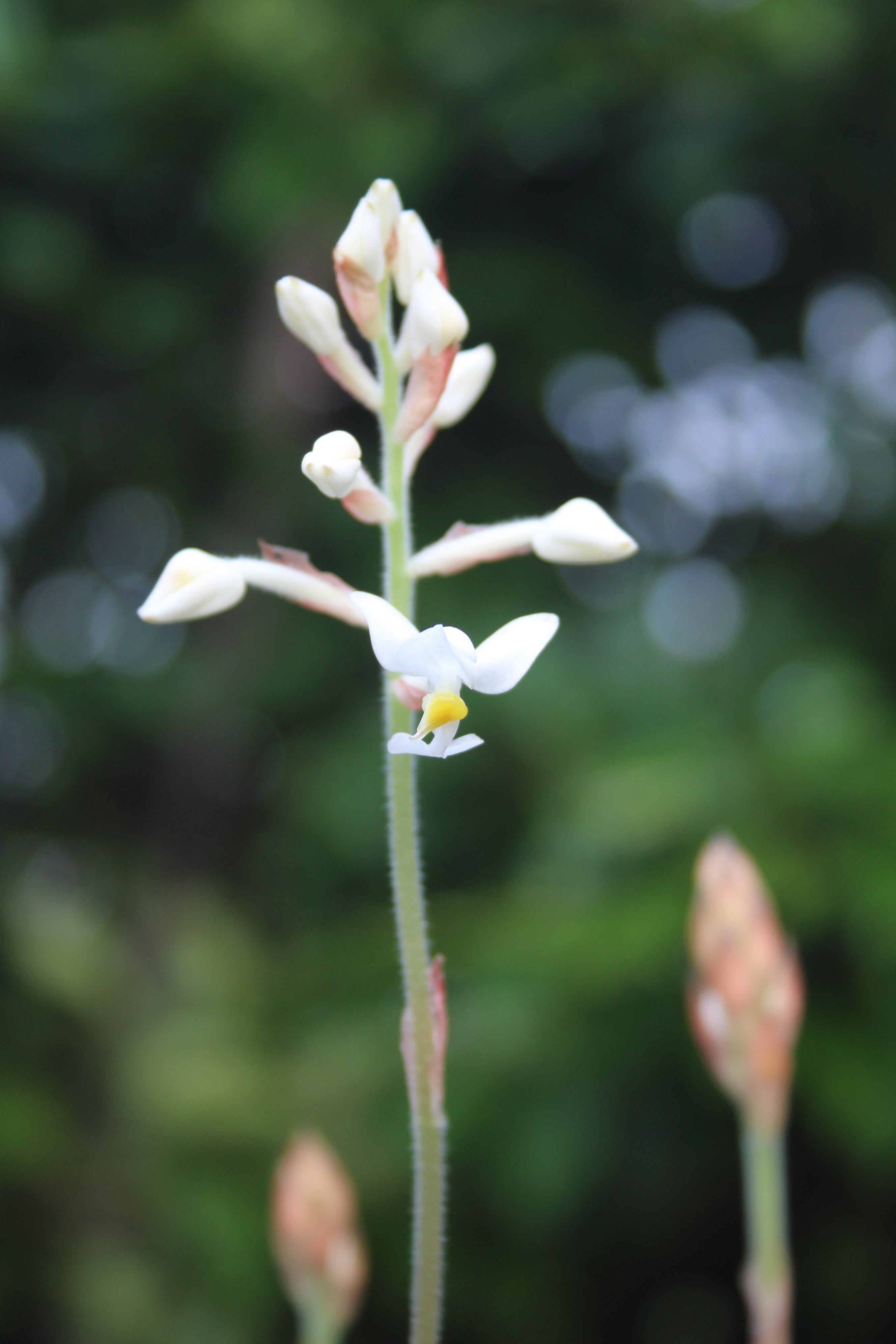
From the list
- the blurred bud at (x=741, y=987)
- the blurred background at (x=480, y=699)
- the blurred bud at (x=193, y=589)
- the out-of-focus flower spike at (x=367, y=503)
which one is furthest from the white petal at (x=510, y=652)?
the blurred background at (x=480, y=699)

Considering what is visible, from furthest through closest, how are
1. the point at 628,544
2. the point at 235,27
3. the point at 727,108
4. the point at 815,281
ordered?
the point at 815,281
the point at 727,108
the point at 235,27
the point at 628,544

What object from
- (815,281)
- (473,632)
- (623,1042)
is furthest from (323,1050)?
(815,281)

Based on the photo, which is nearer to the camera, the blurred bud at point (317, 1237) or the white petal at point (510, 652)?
the white petal at point (510, 652)

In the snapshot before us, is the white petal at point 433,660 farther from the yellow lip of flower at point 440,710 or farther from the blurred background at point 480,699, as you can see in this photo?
the blurred background at point 480,699

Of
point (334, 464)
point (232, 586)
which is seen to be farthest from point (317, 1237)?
point (334, 464)

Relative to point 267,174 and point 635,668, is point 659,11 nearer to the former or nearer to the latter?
point 267,174

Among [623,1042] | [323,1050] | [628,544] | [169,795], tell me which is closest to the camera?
[628,544]

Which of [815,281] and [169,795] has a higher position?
[815,281]
